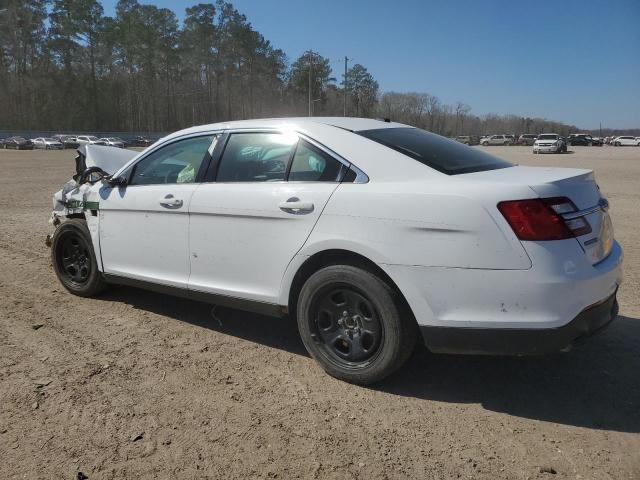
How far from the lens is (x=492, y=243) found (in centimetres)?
275

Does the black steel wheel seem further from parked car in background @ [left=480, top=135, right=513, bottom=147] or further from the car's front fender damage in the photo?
parked car in background @ [left=480, top=135, right=513, bottom=147]

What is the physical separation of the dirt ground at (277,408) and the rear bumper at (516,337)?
0.42 meters

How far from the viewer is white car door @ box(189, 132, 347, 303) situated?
3.40 metres

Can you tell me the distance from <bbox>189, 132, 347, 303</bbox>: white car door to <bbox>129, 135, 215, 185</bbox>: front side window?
24cm

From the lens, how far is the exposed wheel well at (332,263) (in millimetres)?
3100

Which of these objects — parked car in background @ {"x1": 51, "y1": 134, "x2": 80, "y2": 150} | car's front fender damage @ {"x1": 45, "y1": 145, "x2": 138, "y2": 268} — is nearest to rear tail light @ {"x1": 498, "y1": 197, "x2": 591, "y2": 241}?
car's front fender damage @ {"x1": 45, "y1": 145, "x2": 138, "y2": 268}

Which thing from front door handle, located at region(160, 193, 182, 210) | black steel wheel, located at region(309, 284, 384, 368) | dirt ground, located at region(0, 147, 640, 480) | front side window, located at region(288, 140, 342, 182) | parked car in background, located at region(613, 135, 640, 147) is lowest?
dirt ground, located at region(0, 147, 640, 480)

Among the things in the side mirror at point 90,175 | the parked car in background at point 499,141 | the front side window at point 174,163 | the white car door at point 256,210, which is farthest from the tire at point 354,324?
the parked car in background at point 499,141

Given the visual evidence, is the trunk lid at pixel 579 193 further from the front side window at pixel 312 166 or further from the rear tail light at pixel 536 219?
the front side window at pixel 312 166

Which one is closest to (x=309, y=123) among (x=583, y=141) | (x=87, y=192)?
(x=87, y=192)

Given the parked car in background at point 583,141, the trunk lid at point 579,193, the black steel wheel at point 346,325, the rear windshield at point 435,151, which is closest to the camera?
the trunk lid at point 579,193

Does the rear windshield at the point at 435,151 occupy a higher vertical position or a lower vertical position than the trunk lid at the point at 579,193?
higher

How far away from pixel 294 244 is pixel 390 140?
→ 3.15 feet

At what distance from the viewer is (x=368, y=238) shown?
3.09 metres
